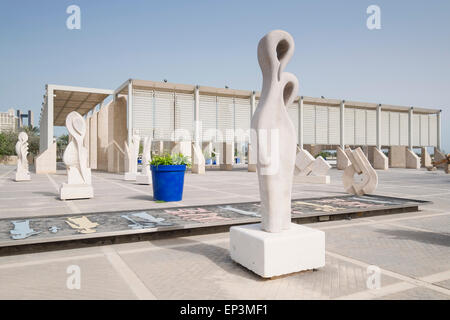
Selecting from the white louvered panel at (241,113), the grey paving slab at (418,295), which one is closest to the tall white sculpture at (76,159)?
the grey paving slab at (418,295)

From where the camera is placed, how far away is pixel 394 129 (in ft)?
118

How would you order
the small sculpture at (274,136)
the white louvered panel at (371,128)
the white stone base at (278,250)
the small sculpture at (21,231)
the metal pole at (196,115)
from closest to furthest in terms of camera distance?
the white stone base at (278,250)
the small sculpture at (274,136)
the small sculpture at (21,231)
the metal pole at (196,115)
the white louvered panel at (371,128)

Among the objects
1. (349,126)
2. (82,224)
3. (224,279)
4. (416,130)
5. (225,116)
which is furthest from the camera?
(416,130)

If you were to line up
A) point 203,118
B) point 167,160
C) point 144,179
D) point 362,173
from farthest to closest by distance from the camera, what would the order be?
1. point 203,118
2. point 144,179
3. point 362,173
4. point 167,160

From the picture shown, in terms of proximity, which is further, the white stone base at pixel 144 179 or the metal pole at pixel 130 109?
the metal pole at pixel 130 109

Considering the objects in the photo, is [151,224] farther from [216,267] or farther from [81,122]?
[81,122]

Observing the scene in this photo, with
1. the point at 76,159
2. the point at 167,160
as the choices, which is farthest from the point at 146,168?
the point at 167,160

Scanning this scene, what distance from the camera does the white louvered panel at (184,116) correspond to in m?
26.8

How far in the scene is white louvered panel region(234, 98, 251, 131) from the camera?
29594 mm

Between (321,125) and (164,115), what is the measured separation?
16372mm

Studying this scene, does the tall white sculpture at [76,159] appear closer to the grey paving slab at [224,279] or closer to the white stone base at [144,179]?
the white stone base at [144,179]

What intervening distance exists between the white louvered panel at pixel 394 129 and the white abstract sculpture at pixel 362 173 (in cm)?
2809

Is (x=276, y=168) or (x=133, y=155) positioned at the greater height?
(x=133, y=155)

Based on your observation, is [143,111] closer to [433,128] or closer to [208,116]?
[208,116]
